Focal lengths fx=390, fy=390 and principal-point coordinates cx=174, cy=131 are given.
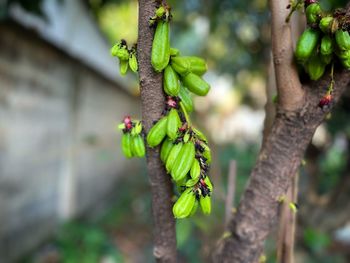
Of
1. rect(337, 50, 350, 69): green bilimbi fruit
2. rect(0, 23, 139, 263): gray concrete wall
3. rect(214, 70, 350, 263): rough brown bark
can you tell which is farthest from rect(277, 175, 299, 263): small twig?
rect(0, 23, 139, 263): gray concrete wall

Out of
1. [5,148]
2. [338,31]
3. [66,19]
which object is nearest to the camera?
[338,31]

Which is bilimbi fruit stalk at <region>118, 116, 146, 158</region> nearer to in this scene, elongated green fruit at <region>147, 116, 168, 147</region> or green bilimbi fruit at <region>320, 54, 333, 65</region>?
elongated green fruit at <region>147, 116, 168, 147</region>

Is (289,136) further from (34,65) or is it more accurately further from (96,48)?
(96,48)

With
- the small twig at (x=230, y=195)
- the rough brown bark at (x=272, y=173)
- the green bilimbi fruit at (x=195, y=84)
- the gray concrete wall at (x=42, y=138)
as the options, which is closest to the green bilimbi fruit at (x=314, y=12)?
the rough brown bark at (x=272, y=173)

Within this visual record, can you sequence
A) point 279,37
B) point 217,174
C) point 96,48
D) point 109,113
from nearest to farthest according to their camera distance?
1. point 279,37
2. point 217,174
3. point 96,48
4. point 109,113

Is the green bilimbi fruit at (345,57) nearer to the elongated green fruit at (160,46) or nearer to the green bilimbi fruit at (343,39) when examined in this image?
the green bilimbi fruit at (343,39)

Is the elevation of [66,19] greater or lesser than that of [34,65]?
greater

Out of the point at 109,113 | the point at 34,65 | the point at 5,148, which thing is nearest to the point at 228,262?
the point at 5,148

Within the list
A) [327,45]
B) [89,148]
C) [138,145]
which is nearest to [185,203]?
[138,145]
